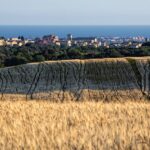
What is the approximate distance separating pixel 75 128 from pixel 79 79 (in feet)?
125

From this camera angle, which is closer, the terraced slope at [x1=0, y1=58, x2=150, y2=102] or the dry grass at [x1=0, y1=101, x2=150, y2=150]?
the dry grass at [x1=0, y1=101, x2=150, y2=150]

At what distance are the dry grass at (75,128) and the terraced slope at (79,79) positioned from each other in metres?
28.0

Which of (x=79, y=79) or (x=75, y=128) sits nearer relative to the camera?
(x=75, y=128)

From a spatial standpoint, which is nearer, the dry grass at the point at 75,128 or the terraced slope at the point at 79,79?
the dry grass at the point at 75,128

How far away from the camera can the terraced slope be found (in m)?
42.6

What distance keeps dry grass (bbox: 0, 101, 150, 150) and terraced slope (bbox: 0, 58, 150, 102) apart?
27961 mm

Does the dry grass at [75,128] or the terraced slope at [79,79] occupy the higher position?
the dry grass at [75,128]

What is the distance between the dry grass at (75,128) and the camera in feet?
27.5

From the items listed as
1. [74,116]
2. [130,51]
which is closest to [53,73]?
[130,51]

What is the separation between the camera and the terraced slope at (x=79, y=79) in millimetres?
42625

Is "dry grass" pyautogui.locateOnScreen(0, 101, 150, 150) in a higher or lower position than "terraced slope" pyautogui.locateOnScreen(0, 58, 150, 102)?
higher

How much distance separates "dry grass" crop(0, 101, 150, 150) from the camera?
27.5 ft

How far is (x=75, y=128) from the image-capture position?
1012 cm

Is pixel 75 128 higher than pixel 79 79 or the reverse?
higher
